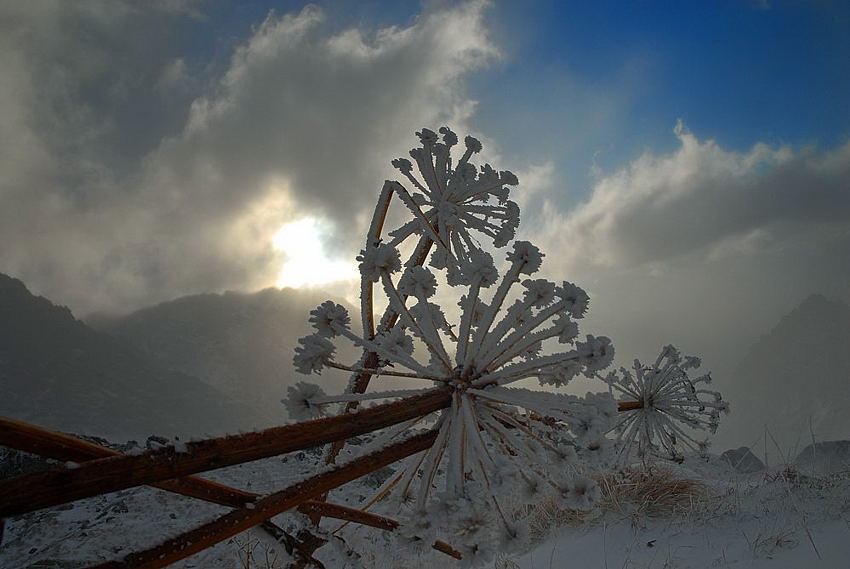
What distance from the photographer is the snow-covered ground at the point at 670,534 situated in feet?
13.4

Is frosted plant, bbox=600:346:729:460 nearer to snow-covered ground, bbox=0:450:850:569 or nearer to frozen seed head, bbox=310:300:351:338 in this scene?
snow-covered ground, bbox=0:450:850:569

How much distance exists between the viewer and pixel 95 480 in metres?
1.23

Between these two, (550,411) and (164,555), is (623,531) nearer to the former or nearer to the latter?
(550,411)

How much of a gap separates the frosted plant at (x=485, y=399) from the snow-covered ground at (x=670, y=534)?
82 centimetres

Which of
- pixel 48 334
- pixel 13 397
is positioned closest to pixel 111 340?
pixel 48 334

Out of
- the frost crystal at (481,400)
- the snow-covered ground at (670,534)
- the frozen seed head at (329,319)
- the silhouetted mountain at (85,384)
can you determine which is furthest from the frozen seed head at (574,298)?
the silhouetted mountain at (85,384)

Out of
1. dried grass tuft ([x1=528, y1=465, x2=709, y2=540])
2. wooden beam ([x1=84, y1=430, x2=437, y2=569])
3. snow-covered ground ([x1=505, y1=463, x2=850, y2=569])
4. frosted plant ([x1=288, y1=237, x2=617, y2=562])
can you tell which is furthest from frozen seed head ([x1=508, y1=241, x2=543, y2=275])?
Answer: dried grass tuft ([x1=528, y1=465, x2=709, y2=540])

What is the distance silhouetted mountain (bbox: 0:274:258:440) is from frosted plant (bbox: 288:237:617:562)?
90.3 metres

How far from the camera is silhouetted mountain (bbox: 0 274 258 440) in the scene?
268 ft

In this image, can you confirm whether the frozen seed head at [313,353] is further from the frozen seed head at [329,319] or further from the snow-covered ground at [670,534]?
the snow-covered ground at [670,534]

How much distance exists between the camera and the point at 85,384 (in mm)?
94812

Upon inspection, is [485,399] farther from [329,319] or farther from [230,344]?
[230,344]

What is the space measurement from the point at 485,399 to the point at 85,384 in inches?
4679

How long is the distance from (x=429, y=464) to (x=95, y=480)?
4.92ft
